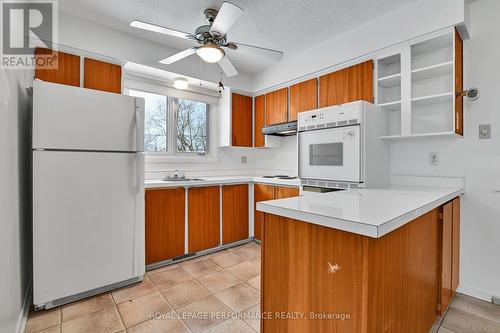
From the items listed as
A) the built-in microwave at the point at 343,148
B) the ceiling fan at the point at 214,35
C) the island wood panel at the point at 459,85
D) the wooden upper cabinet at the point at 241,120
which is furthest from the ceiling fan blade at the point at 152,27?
the island wood panel at the point at 459,85

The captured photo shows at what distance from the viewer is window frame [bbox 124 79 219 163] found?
3102 millimetres

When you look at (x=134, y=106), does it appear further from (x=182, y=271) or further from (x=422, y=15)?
(x=422, y=15)

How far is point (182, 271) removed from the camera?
252 cm

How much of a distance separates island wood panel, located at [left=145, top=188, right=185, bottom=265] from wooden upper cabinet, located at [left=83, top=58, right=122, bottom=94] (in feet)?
3.78

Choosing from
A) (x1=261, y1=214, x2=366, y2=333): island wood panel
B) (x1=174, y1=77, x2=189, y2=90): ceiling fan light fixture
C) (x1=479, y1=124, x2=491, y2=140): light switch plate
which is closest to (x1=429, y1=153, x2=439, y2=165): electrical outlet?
(x1=479, y1=124, x2=491, y2=140): light switch plate

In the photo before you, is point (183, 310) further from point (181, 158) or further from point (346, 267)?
point (181, 158)

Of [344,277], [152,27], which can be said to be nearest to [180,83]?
[152,27]

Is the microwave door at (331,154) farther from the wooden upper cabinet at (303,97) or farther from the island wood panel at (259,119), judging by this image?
the island wood panel at (259,119)

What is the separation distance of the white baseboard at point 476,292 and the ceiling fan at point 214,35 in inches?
103

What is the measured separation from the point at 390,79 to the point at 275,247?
6.76 feet

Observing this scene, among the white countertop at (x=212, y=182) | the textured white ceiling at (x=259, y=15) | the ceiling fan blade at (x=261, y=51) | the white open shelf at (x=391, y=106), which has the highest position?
the textured white ceiling at (x=259, y=15)

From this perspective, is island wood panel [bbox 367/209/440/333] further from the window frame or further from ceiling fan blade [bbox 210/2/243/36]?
the window frame

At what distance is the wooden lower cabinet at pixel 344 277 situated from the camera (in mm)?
897

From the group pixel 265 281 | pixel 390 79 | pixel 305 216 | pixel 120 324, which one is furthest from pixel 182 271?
pixel 390 79
